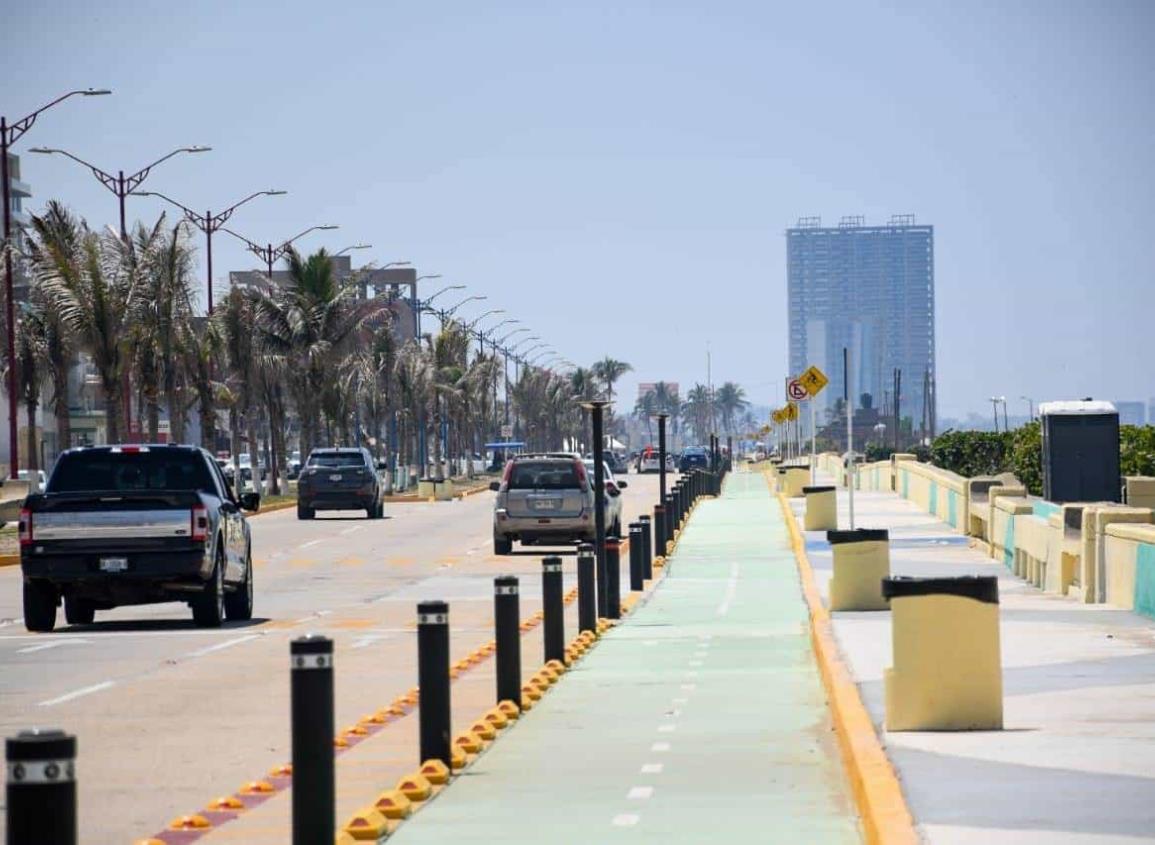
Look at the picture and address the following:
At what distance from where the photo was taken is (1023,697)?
15391mm

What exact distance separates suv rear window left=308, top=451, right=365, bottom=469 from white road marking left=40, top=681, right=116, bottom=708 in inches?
1594

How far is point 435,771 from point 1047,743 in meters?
3.34

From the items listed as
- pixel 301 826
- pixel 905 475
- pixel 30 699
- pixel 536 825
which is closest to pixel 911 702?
pixel 536 825

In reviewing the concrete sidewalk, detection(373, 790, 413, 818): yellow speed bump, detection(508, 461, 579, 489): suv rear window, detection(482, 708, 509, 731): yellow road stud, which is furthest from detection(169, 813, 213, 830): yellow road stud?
detection(508, 461, 579, 489): suv rear window

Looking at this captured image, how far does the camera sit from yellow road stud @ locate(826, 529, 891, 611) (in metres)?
24.9

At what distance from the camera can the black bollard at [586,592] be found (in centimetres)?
2295

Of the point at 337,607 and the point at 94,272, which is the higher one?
the point at 94,272

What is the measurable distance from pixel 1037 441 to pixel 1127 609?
31.7m

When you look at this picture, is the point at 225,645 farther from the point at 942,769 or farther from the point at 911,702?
the point at 942,769

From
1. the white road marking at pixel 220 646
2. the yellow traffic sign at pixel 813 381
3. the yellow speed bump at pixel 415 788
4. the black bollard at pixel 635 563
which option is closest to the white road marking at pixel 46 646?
the white road marking at pixel 220 646

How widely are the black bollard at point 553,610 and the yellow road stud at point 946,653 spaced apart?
5806 mm

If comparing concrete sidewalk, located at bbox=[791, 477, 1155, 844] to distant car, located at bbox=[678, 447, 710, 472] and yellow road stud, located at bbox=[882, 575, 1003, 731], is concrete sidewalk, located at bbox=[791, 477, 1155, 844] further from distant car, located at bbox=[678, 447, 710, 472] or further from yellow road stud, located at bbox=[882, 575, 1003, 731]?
distant car, located at bbox=[678, 447, 710, 472]

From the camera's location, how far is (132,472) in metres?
26.3

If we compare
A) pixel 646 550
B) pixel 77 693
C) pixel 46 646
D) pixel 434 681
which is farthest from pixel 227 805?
pixel 646 550
